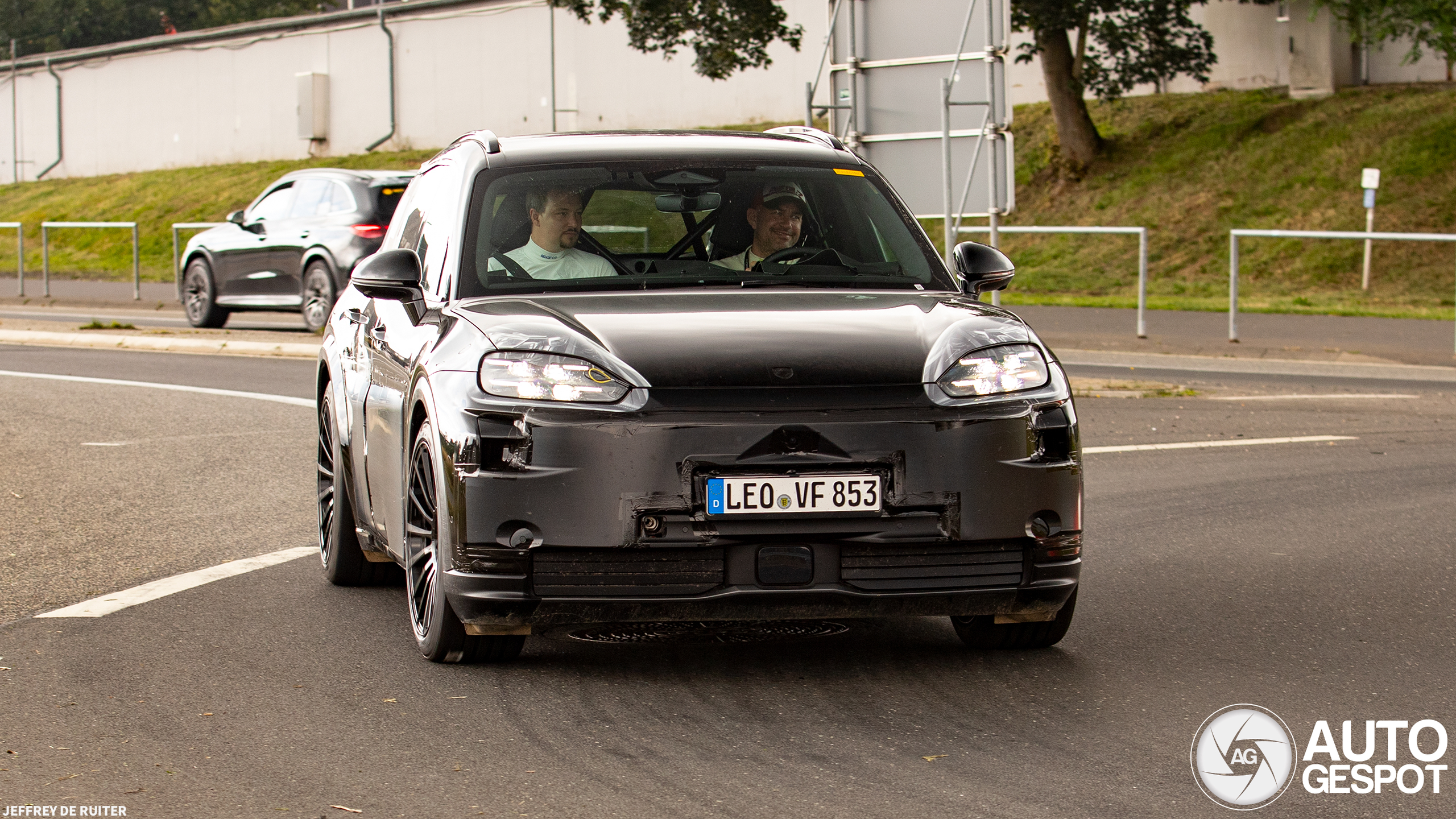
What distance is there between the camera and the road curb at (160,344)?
58.3ft

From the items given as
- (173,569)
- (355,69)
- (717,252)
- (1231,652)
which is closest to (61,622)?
(173,569)

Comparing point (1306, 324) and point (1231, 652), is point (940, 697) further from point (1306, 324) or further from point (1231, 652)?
point (1306, 324)

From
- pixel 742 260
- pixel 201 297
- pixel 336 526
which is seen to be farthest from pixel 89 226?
pixel 742 260

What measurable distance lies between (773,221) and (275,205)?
15.5 meters

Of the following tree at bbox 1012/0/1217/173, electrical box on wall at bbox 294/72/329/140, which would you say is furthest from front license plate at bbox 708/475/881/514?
electrical box on wall at bbox 294/72/329/140

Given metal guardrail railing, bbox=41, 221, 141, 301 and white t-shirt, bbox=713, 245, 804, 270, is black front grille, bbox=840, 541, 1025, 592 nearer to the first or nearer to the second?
white t-shirt, bbox=713, 245, 804, 270

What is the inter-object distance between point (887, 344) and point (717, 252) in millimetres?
1125

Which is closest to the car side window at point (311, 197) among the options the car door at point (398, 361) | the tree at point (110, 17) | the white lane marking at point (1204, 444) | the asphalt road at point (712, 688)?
the white lane marking at point (1204, 444)

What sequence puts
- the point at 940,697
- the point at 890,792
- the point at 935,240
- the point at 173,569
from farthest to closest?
the point at 935,240 < the point at 173,569 < the point at 940,697 < the point at 890,792

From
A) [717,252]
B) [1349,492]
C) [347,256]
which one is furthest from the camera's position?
[347,256]

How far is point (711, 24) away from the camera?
1368 inches

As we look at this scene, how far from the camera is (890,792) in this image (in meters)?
4.14

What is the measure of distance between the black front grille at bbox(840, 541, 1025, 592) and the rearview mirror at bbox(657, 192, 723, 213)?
1.63 metres

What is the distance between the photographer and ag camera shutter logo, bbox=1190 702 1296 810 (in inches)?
164
